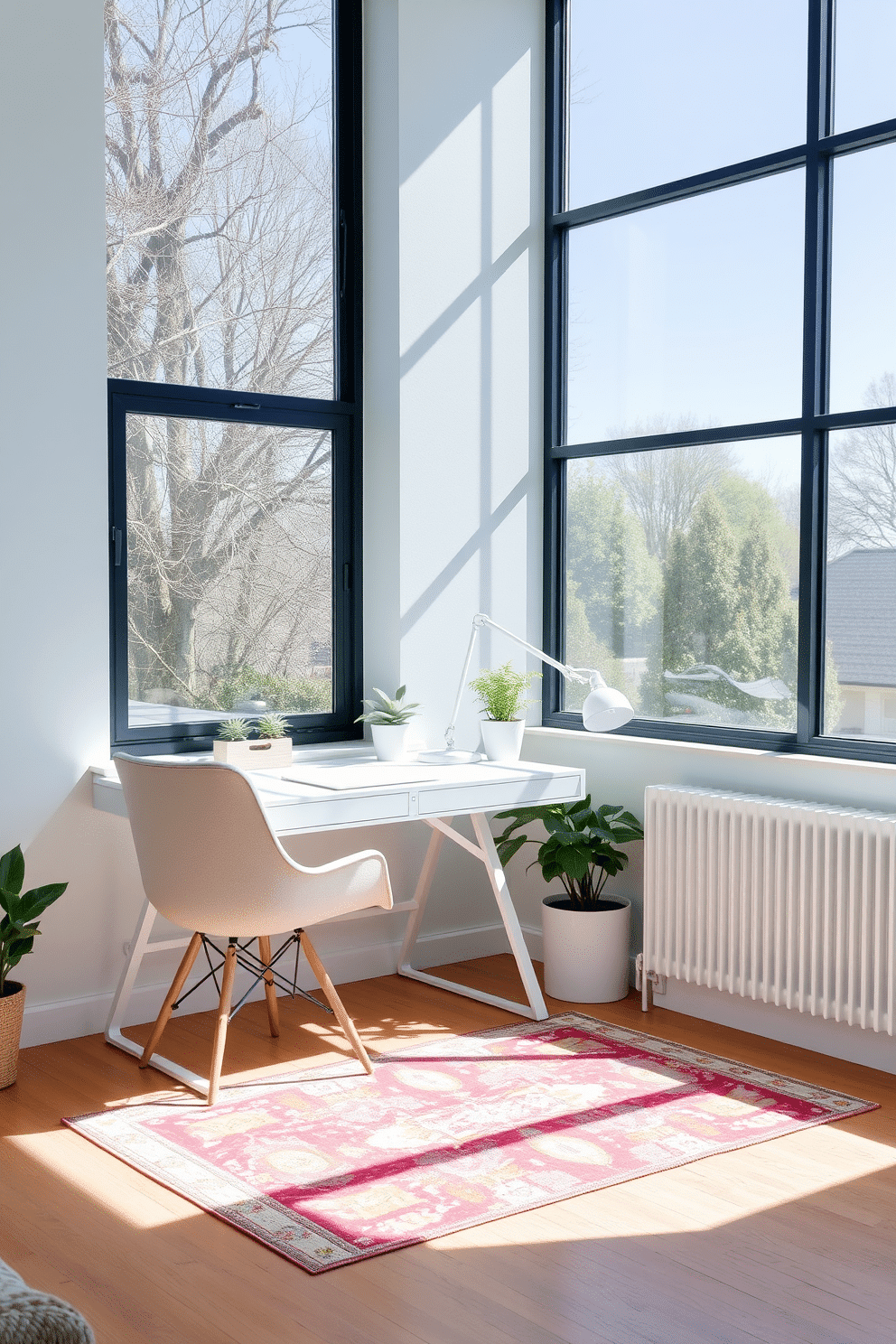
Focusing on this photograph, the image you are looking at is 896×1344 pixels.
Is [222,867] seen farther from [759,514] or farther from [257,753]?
[759,514]

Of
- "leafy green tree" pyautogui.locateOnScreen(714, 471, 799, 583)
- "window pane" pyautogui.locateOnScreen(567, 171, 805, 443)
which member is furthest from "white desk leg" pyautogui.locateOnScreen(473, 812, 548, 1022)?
"window pane" pyautogui.locateOnScreen(567, 171, 805, 443)

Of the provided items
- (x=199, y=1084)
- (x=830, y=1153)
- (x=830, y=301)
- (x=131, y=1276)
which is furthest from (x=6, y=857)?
(x=830, y=301)

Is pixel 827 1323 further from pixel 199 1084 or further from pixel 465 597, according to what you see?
pixel 465 597

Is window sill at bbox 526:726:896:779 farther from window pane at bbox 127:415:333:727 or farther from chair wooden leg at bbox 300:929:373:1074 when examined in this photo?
chair wooden leg at bbox 300:929:373:1074

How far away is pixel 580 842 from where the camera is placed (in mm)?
3951

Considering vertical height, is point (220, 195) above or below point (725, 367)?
above

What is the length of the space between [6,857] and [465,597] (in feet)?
5.75

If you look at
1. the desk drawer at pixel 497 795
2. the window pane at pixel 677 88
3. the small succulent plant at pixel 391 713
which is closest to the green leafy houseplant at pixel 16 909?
the desk drawer at pixel 497 795

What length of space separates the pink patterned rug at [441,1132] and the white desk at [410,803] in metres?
0.34

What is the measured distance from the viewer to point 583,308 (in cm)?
451

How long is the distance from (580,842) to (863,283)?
5.79 feet

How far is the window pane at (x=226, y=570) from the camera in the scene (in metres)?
3.92

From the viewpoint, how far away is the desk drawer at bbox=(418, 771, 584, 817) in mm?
3592

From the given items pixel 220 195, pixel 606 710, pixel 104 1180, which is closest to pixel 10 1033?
pixel 104 1180
